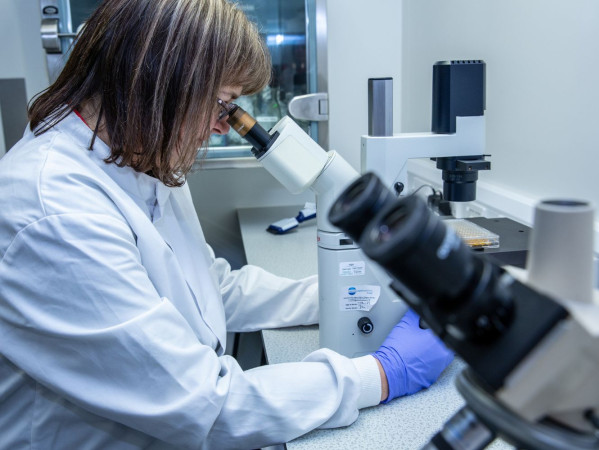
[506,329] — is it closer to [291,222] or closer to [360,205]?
[360,205]

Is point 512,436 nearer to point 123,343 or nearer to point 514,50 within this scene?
point 123,343

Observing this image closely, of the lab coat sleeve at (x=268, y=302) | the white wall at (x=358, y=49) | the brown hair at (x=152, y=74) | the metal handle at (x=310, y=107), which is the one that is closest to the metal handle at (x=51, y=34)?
the metal handle at (x=310, y=107)

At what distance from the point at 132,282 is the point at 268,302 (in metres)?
0.57

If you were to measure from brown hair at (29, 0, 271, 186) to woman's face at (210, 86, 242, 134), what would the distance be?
27 millimetres

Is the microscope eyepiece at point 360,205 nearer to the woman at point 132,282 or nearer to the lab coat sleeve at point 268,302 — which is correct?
the woman at point 132,282

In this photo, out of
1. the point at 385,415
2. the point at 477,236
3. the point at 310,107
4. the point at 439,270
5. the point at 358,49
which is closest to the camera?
the point at 439,270

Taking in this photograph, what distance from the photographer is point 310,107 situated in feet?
6.51

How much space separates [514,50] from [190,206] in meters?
0.99

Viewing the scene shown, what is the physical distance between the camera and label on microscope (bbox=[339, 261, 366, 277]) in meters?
1.05

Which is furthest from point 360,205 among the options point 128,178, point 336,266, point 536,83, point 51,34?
point 51,34

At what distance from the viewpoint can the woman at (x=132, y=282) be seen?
811 mm

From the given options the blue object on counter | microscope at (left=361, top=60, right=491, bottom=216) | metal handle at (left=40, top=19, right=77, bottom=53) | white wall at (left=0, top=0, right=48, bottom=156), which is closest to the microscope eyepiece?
microscope at (left=361, top=60, right=491, bottom=216)

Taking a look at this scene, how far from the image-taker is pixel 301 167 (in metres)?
1.02

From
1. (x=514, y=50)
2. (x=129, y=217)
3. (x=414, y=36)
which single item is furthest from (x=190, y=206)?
(x=414, y=36)
